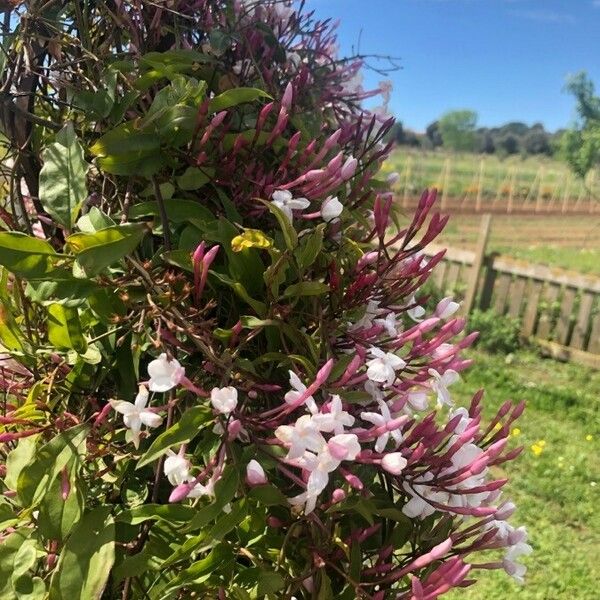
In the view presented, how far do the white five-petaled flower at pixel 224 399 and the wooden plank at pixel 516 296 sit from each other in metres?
5.98

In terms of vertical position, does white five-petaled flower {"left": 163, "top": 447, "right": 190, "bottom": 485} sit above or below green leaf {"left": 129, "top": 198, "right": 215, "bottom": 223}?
below

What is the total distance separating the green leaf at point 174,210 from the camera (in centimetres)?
84

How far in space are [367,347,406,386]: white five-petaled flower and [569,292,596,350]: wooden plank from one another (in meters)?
5.51

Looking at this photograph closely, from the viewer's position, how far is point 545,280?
6.20 metres

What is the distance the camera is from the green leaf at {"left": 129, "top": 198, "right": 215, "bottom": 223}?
844 mm

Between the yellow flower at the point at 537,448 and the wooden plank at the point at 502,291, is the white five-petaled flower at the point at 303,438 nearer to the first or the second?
the yellow flower at the point at 537,448

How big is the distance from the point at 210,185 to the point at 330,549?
472 mm

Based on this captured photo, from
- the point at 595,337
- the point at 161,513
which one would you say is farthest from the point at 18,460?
the point at 595,337

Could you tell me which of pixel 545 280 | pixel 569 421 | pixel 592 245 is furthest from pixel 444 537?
pixel 592 245

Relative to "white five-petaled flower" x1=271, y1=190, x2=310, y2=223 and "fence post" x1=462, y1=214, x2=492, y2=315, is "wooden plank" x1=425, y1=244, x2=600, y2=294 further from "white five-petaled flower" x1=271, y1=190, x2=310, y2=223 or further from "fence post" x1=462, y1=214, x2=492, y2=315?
"white five-petaled flower" x1=271, y1=190, x2=310, y2=223

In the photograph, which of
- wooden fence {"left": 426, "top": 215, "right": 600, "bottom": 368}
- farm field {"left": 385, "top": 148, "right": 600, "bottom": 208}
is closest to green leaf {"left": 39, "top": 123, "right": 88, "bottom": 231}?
wooden fence {"left": 426, "top": 215, "right": 600, "bottom": 368}

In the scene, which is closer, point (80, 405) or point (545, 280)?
point (80, 405)

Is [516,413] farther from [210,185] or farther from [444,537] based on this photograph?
[210,185]

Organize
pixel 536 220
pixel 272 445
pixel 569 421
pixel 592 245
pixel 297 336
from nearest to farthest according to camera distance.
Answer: pixel 272 445
pixel 297 336
pixel 569 421
pixel 592 245
pixel 536 220
